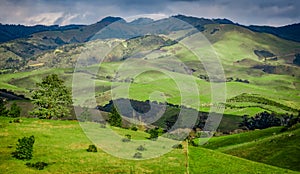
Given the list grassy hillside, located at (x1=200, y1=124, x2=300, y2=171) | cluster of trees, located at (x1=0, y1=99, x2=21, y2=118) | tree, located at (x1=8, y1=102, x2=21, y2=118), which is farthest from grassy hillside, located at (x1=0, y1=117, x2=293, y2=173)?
cluster of trees, located at (x1=0, y1=99, x2=21, y2=118)

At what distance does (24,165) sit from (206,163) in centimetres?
3076

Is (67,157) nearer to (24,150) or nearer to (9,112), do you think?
(24,150)

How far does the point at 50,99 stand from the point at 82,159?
160 ft

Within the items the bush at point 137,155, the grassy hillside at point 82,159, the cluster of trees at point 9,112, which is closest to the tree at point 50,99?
the cluster of trees at point 9,112

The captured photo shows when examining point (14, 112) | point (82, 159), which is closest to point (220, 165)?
point (82, 159)

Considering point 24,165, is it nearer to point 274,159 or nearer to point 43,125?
point 43,125

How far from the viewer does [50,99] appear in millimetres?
92812

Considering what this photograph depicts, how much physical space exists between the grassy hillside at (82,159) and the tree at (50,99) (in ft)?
75.3

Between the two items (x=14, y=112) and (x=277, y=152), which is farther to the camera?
(x=14, y=112)

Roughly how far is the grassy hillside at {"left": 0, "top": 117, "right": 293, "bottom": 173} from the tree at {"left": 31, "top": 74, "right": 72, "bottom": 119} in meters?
23.0

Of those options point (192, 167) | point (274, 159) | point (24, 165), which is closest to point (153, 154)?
point (192, 167)

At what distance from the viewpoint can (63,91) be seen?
96.1m

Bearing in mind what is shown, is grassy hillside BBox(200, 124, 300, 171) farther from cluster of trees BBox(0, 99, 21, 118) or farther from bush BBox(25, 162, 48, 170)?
cluster of trees BBox(0, 99, 21, 118)

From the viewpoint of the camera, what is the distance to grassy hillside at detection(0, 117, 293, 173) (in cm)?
4478
